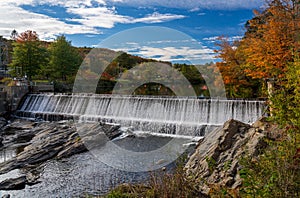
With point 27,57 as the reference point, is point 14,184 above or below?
below

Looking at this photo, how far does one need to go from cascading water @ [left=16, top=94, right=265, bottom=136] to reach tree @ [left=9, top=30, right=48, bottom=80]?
37.3 feet

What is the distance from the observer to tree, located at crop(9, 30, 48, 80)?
2967 centimetres

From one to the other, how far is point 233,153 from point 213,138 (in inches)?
51.8

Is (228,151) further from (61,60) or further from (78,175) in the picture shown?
(61,60)

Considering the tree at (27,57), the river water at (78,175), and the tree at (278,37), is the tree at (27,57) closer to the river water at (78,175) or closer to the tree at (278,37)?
the river water at (78,175)

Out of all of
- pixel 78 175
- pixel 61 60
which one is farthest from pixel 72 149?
pixel 61 60

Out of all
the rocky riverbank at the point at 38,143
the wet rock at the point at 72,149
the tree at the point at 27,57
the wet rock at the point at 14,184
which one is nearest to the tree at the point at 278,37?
the rocky riverbank at the point at 38,143

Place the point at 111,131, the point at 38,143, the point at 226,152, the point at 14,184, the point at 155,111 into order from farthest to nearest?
1. the point at 155,111
2. the point at 111,131
3. the point at 38,143
4. the point at 14,184
5. the point at 226,152

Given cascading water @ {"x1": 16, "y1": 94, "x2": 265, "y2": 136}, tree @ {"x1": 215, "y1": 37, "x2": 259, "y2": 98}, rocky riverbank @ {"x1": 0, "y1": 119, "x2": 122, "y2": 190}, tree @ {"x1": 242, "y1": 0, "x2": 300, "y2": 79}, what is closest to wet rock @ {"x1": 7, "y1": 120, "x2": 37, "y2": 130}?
rocky riverbank @ {"x1": 0, "y1": 119, "x2": 122, "y2": 190}

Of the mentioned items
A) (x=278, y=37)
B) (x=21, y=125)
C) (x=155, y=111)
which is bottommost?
(x=21, y=125)

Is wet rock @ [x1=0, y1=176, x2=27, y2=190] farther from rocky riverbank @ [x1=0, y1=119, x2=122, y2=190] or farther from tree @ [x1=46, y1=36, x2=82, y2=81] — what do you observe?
tree @ [x1=46, y1=36, x2=82, y2=81]

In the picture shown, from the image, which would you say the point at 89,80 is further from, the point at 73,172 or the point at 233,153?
the point at 233,153

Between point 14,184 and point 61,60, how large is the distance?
2503cm

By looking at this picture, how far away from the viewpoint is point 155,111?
51.2ft
